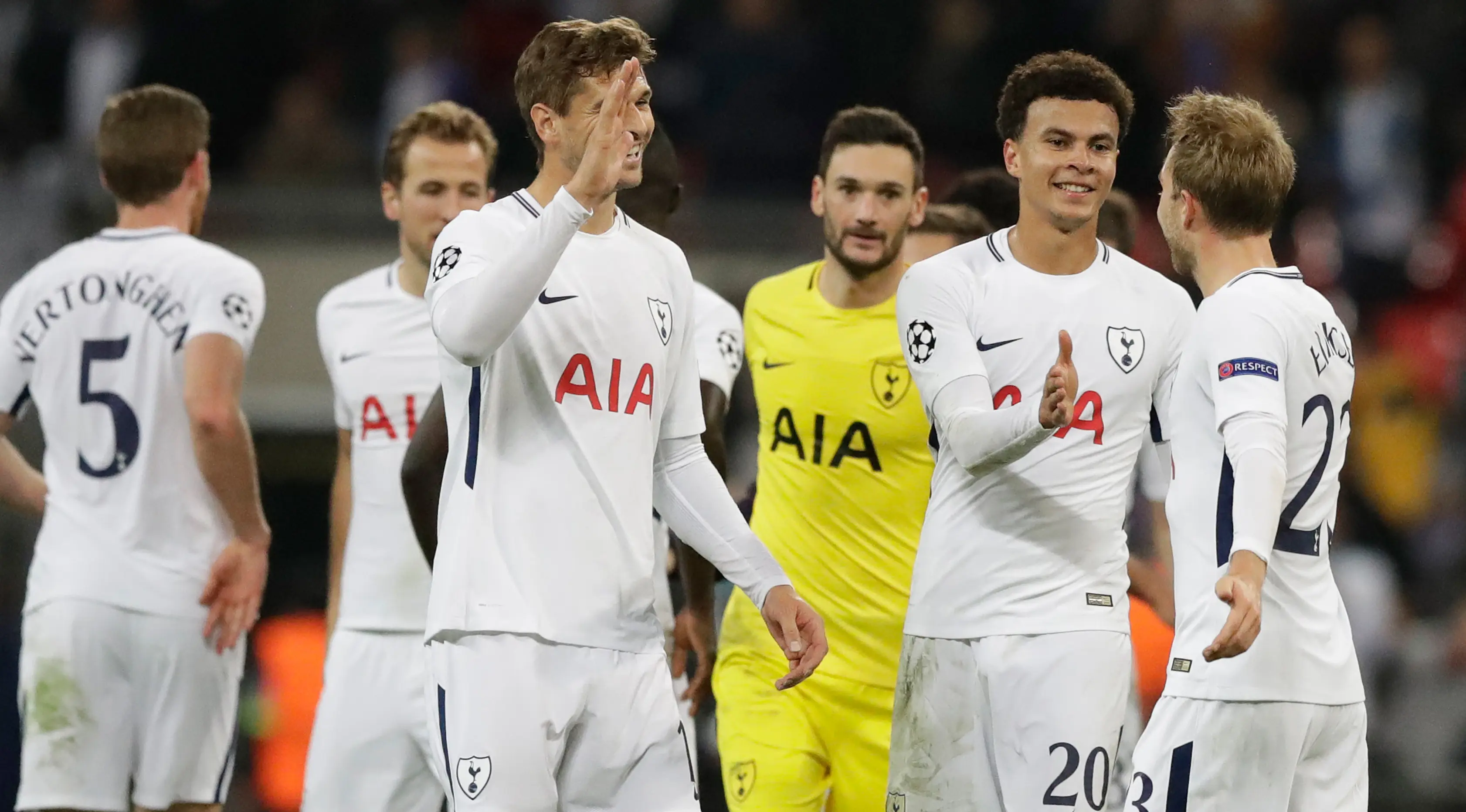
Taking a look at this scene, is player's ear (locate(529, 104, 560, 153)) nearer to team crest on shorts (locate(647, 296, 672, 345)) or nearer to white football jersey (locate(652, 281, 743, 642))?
team crest on shorts (locate(647, 296, 672, 345))

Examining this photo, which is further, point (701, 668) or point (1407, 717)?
point (1407, 717)

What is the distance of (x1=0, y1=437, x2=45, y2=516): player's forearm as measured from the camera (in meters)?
7.12

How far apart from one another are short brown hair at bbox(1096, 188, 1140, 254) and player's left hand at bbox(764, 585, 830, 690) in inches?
109

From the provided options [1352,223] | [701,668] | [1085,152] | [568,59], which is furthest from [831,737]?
[1352,223]

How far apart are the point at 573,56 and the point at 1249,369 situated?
1.87 m

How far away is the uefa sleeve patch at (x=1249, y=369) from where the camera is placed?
496 centimetres

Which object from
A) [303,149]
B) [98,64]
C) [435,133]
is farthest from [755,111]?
[435,133]

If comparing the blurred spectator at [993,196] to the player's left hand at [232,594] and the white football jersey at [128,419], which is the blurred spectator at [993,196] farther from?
the player's left hand at [232,594]

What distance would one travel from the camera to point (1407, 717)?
472 inches

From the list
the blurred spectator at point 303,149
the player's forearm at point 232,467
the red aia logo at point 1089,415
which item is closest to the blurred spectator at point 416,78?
the blurred spectator at point 303,149

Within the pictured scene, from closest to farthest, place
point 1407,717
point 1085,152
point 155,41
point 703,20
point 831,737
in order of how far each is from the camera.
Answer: point 1085,152 → point 831,737 → point 1407,717 → point 155,41 → point 703,20

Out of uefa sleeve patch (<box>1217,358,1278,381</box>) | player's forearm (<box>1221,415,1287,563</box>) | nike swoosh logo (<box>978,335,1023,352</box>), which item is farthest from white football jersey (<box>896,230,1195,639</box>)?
player's forearm (<box>1221,415,1287,563</box>)

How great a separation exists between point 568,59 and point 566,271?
0.52m

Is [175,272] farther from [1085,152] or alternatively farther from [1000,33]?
[1000,33]
